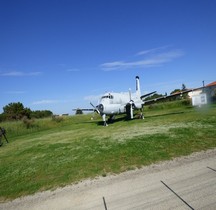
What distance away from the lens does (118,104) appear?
1189 inches

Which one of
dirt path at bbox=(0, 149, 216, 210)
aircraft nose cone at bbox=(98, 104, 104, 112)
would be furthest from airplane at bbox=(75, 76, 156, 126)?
dirt path at bbox=(0, 149, 216, 210)

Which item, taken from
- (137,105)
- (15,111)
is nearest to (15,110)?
(15,111)

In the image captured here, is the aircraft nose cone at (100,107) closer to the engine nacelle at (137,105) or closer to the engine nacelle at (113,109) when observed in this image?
the engine nacelle at (113,109)

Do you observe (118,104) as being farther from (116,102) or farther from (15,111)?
(15,111)

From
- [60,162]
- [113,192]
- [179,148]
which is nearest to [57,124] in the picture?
[60,162]

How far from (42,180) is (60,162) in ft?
8.07

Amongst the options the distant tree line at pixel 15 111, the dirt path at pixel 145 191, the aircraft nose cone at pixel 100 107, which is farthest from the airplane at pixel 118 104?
the distant tree line at pixel 15 111

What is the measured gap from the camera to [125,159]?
11.6 metres

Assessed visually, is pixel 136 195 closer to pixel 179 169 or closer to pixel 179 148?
pixel 179 169

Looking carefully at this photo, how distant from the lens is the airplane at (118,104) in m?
28.0

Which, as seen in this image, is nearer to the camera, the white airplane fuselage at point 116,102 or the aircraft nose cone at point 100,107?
the aircraft nose cone at point 100,107

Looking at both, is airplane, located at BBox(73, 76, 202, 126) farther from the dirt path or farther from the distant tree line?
the distant tree line

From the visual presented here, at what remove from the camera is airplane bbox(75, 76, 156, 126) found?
27969 millimetres

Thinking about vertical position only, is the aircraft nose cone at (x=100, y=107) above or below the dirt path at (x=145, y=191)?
above
